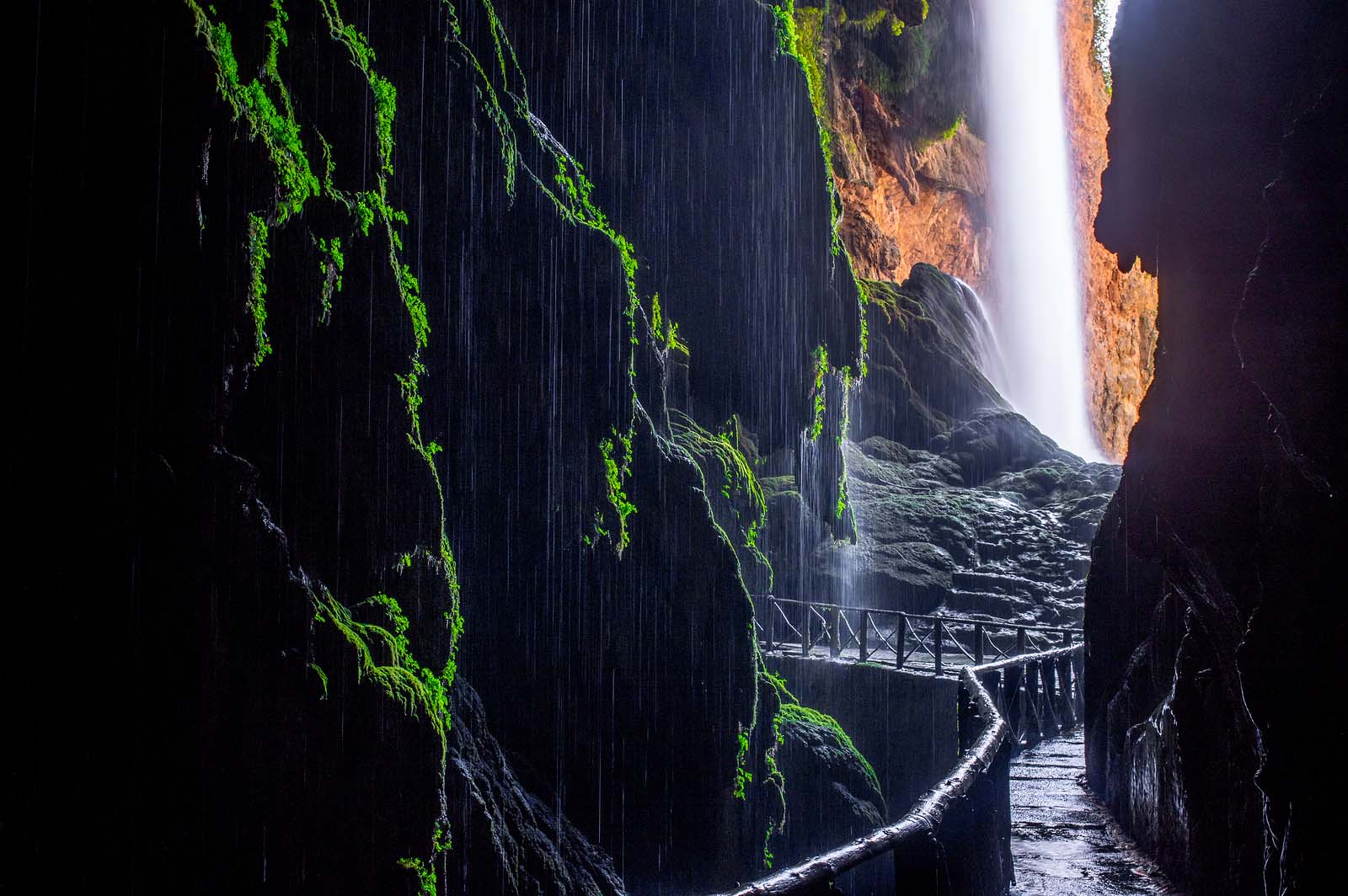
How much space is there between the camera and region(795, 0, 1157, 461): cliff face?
109 feet

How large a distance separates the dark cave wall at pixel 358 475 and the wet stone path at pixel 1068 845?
3.42 metres

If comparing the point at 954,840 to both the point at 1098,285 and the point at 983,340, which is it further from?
the point at 1098,285

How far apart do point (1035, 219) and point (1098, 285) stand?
9.12m

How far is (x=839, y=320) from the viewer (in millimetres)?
16016

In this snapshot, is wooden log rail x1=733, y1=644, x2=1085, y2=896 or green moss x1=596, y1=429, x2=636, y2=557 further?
green moss x1=596, y1=429, x2=636, y2=557

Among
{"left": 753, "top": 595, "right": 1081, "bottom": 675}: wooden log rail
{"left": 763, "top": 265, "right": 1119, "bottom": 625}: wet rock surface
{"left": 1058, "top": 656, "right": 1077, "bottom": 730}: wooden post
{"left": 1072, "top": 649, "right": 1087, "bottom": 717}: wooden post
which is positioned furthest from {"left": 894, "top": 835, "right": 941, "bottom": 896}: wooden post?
{"left": 763, "top": 265, "right": 1119, "bottom": 625}: wet rock surface

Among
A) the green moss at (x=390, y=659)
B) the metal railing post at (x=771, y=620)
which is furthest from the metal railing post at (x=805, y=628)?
the green moss at (x=390, y=659)

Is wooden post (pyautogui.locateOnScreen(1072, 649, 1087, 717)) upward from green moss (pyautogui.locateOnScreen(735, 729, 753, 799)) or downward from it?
upward

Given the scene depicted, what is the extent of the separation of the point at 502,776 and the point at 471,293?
431cm

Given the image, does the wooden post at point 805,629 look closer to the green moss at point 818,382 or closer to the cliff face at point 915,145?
the green moss at point 818,382

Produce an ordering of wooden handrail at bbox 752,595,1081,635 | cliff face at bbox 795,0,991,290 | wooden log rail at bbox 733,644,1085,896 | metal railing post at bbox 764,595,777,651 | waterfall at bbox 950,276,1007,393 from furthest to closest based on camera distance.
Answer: waterfall at bbox 950,276,1007,393, cliff face at bbox 795,0,991,290, metal railing post at bbox 764,595,777,651, wooden handrail at bbox 752,595,1081,635, wooden log rail at bbox 733,644,1085,896

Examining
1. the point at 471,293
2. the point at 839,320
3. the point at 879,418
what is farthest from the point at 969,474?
the point at 471,293

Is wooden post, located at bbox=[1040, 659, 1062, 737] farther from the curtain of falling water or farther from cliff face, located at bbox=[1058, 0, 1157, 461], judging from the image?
cliff face, located at bbox=[1058, 0, 1157, 461]

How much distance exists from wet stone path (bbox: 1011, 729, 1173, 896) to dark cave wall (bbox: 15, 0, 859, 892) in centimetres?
342
